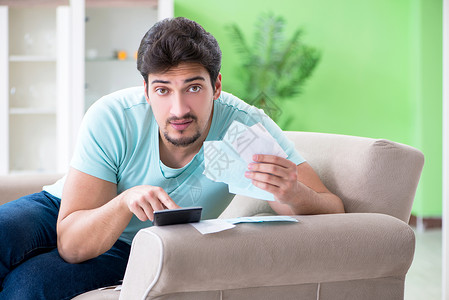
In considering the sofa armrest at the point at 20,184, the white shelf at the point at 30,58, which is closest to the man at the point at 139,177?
the sofa armrest at the point at 20,184

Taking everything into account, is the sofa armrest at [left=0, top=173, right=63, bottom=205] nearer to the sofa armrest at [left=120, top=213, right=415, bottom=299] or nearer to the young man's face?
the young man's face

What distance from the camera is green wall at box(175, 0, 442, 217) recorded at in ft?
17.0

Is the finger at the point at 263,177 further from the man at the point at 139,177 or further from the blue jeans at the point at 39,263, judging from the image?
the blue jeans at the point at 39,263

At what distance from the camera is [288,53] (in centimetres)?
Result: 492

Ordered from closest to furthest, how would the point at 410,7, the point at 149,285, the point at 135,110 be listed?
1. the point at 149,285
2. the point at 135,110
3. the point at 410,7

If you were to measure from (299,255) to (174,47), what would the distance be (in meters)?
0.66

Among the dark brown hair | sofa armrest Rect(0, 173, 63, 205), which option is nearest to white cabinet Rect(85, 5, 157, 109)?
sofa armrest Rect(0, 173, 63, 205)

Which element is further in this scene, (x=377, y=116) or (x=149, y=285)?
(x=377, y=116)

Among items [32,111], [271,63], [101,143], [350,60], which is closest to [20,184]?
[101,143]

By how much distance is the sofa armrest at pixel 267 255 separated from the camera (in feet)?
3.58

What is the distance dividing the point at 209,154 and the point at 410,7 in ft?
15.5

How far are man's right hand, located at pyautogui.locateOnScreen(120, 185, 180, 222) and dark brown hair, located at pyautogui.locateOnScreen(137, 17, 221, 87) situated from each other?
0.37m

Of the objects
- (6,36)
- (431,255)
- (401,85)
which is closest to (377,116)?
(401,85)
